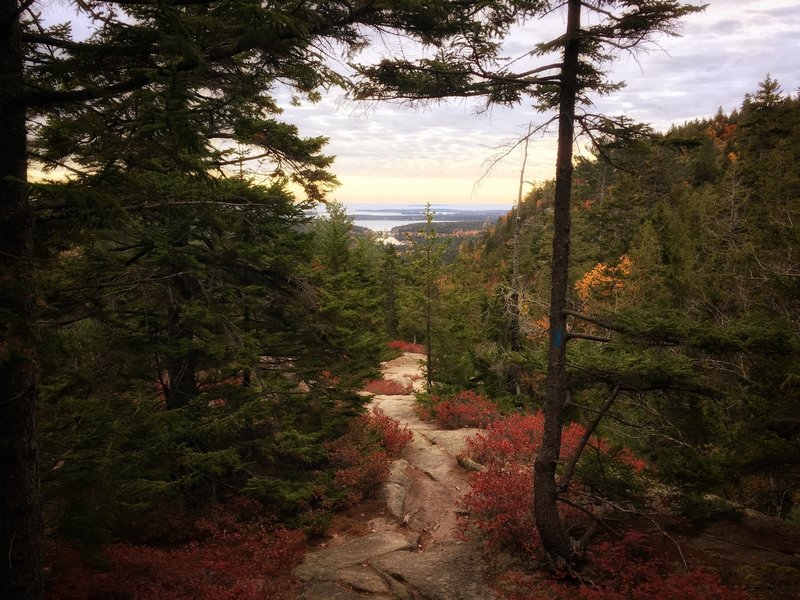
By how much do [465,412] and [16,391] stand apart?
57.0 ft

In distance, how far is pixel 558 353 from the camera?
24.8ft

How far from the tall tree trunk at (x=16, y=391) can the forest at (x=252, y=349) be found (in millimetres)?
22

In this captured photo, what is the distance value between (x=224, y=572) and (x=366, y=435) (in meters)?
7.70

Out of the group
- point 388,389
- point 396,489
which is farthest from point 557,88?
point 388,389

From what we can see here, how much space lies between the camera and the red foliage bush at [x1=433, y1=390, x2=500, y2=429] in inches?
764

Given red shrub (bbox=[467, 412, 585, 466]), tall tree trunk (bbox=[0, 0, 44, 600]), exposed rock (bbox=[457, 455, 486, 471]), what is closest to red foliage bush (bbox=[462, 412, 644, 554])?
red shrub (bbox=[467, 412, 585, 466])

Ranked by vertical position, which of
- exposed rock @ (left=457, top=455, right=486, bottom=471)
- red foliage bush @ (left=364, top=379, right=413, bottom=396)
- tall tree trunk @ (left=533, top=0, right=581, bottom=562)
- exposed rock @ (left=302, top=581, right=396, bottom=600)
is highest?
tall tree trunk @ (left=533, top=0, right=581, bottom=562)

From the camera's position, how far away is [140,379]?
9.62m

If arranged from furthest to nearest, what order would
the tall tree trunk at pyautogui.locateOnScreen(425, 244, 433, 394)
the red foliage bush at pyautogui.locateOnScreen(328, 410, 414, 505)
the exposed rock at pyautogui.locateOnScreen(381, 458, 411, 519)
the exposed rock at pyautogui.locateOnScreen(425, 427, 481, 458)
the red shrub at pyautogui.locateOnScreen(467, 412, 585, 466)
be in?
the tall tree trunk at pyautogui.locateOnScreen(425, 244, 433, 394), the exposed rock at pyautogui.locateOnScreen(425, 427, 481, 458), the red shrub at pyautogui.locateOnScreen(467, 412, 585, 466), the red foliage bush at pyautogui.locateOnScreen(328, 410, 414, 505), the exposed rock at pyautogui.locateOnScreen(381, 458, 411, 519)

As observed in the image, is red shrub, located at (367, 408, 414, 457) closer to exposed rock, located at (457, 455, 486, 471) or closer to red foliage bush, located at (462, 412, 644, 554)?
exposed rock, located at (457, 455, 486, 471)

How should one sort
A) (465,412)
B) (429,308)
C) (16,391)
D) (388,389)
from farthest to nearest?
(388,389) → (429,308) → (465,412) → (16,391)

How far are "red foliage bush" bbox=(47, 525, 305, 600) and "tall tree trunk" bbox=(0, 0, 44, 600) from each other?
123 cm

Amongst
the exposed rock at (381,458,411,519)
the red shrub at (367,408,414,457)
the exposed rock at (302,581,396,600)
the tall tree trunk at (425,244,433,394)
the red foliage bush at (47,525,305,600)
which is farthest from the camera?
the tall tree trunk at (425,244,433,394)

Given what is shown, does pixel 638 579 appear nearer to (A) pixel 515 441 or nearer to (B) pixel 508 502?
(B) pixel 508 502
